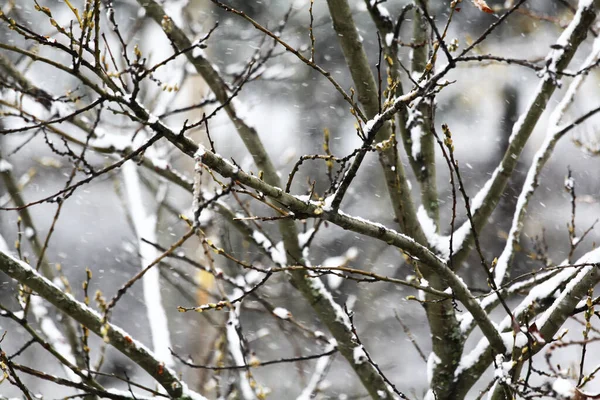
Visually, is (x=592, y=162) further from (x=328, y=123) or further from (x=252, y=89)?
(x=252, y=89)

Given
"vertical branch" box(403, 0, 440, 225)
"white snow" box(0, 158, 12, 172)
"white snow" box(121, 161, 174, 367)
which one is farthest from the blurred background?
"vertical branch" box(403, 0, 440, 225)

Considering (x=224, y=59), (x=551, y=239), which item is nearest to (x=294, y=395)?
(x=551, y=239)

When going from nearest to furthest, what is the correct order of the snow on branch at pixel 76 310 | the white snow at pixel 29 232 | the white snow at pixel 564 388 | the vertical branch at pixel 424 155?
the white snow at pixel 564 388, the snow on branch at pixel 76 310, the vertical branch at pixel 424 155, the white snow at pixel 29 232

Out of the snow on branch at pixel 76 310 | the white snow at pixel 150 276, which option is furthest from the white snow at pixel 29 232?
the snow on branch at pixel 76 310

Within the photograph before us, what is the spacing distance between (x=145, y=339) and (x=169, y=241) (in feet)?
9.03

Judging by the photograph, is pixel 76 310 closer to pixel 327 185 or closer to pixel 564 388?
pixel 564 388

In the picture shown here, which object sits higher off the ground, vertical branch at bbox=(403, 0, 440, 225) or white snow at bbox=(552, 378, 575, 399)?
vertical branch at bbox=(403, 0, 440, 225)

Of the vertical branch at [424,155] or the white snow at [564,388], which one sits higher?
the vertical branch at [424,155]

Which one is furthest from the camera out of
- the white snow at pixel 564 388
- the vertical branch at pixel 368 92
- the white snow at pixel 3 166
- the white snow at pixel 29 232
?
the white snow at pixel 3 166

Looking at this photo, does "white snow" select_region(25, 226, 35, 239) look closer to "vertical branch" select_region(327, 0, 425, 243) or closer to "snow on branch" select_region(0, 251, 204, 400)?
"snow on branch" select_region(0, 251, 204, 400)

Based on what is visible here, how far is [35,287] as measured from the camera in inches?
80.4

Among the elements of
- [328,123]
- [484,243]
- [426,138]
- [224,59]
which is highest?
[224,59]

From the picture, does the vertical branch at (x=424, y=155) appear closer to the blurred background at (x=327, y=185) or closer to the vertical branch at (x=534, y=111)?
the vertical branch at (x=534, y=111)

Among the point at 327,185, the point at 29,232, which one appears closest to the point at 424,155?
the point at 29,232
